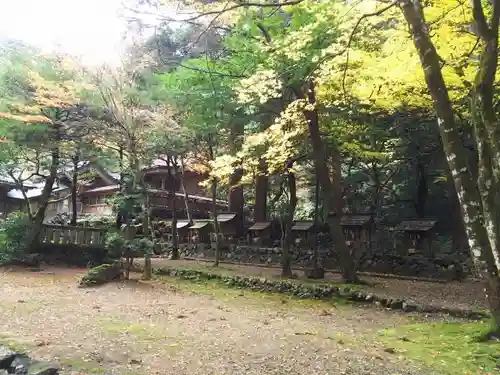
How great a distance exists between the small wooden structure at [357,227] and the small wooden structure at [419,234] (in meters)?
1.36

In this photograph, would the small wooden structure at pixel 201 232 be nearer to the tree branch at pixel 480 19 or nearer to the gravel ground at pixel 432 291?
the gravel ground at pixel 432 291

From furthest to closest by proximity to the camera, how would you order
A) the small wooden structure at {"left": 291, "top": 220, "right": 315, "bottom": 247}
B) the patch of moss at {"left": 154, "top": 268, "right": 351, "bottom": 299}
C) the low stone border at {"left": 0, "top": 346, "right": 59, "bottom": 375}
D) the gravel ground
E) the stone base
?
the small wooden structure at {"left": 291, "top": 220, "right": 315, "bottom": 247}
the stone base
the patch of moss at {"left": 154, "top": 268, "right": 351, "bottom": 299}
the gravel ground
the low stone border at {"left": 0, "top": 346, "right": 59, "bottom": 375}

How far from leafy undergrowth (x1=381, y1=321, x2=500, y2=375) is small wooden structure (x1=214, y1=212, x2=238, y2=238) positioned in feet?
45.9

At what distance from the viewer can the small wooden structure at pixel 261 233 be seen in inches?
769

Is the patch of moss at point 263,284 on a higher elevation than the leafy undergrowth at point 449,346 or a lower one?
higher

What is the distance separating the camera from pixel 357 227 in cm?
1692

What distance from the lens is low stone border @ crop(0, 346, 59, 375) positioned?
162 inches

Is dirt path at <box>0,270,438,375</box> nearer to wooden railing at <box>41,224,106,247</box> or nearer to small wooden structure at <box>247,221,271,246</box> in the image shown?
wooden railing at <box>41,224,106,247</box>

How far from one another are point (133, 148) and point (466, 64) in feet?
29.4

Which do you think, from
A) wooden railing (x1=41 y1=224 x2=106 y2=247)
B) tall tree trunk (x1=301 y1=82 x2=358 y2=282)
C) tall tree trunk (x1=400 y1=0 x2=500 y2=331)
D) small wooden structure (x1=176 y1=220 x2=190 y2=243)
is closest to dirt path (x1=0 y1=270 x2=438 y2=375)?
tall tree trunk (x1=400 y1=0 x2=500 y2=331)

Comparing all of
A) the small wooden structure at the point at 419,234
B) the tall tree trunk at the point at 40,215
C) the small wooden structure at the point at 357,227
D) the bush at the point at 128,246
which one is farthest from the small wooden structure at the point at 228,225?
the bush at the point at 128,246

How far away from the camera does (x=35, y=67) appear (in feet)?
48.0

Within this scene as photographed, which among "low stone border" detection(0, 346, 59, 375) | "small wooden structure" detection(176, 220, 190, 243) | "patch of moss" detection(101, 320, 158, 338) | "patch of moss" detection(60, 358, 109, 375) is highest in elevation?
"small wooden structure" detection(176, 220, 190, 243)

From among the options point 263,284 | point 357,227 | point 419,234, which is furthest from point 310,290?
point 357,227
